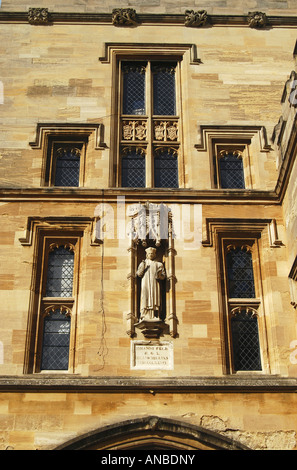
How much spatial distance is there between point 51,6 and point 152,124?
3.43 m

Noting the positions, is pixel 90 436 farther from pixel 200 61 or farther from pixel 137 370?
pixel 200 61

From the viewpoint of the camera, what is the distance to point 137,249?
43.7ft

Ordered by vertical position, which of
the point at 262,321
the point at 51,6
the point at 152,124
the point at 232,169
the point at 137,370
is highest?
the point at 51,6

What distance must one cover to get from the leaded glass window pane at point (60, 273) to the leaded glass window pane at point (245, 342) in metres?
2.71

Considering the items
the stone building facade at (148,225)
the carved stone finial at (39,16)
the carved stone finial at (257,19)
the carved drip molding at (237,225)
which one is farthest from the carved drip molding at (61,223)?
the carved stone finial at (257,19)

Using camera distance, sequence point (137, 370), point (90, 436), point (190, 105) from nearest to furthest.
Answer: point (90, 436) < point (137, 370) < point (190, 105)

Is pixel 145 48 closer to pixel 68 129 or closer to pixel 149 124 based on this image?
pixel 149 124

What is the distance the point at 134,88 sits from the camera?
15.6 metres

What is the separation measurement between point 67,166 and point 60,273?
223 centimetres

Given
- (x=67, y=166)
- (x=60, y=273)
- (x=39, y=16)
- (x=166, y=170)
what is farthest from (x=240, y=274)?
(x=39, y=16)

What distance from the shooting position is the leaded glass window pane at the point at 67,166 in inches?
567

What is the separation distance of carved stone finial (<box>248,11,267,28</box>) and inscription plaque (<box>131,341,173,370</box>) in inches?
274

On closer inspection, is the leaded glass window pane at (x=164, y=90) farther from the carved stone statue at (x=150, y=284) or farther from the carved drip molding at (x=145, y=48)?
the carved stone statue at (x=150, y=284)

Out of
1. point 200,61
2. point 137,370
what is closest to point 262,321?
point 137,370
